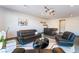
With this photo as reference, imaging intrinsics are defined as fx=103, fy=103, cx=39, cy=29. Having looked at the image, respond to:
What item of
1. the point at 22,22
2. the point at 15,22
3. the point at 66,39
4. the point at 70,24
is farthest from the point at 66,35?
the point at 15,22

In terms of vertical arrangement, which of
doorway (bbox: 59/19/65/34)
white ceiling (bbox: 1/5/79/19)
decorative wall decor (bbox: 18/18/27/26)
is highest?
white ceiling (bbox: 1/5/79/19)

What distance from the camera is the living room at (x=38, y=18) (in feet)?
5.26

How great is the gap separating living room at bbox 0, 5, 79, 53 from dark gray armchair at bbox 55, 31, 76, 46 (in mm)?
56

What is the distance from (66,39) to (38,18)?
1.96 ft

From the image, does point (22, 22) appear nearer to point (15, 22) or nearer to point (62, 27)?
point (15, 22)

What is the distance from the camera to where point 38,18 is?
176 centimetres

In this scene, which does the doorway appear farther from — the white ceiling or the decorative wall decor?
the decorative wall decor

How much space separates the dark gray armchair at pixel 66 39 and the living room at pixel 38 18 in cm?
6

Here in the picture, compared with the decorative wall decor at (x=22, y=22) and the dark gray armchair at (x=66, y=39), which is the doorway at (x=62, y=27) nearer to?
the dark gray armchair at (x=66, y=39)

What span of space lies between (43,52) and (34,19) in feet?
1.86

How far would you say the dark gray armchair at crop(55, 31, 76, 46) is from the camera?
5.65ft

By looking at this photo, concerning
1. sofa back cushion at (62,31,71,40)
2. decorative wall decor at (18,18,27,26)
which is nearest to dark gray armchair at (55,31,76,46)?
sofa back cushion at (62,31,71,40)

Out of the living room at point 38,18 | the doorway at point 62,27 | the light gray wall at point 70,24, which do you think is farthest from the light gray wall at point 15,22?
the doorway at point 62,27
